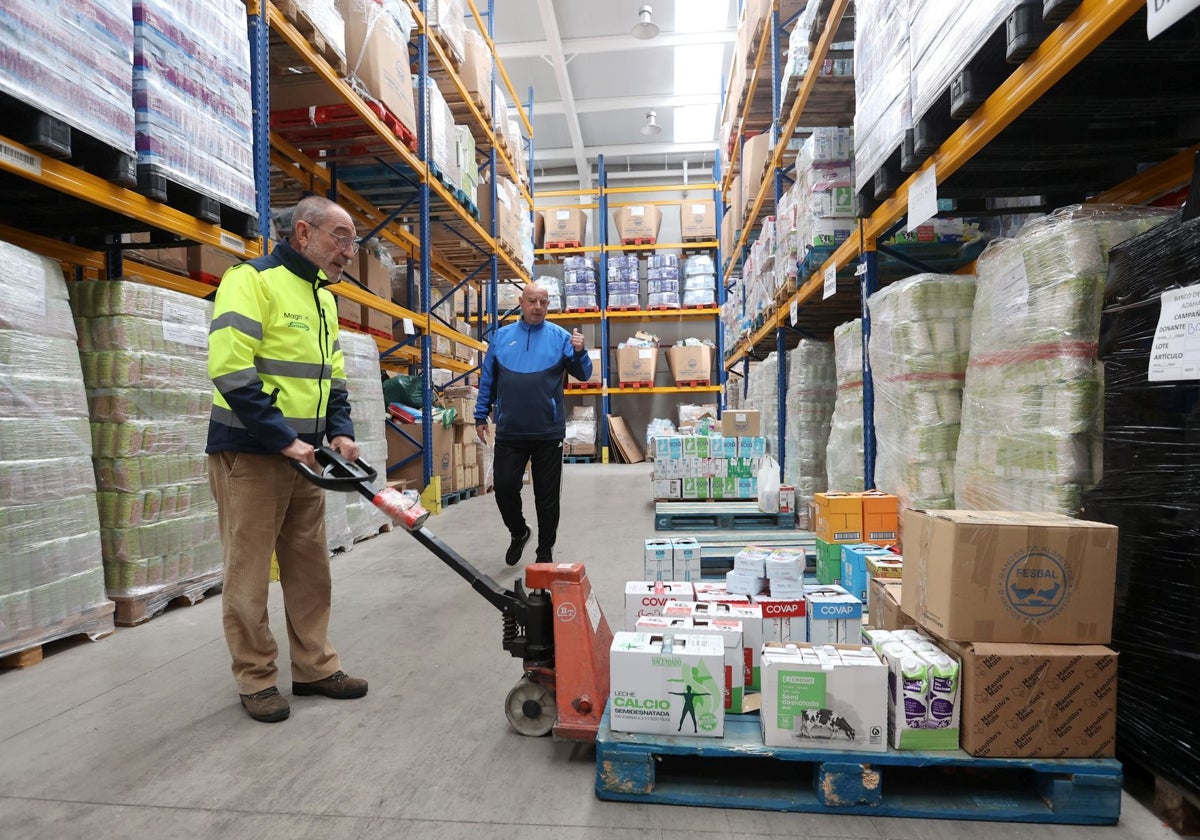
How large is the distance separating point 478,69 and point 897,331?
6.77 meters

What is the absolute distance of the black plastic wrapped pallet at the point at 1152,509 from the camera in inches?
64.1

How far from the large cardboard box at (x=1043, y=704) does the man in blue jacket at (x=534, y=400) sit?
2920 mm

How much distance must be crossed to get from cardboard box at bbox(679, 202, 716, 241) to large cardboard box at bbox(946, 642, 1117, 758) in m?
14.4

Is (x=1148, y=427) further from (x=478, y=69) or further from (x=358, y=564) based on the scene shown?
(x=478, y=69)

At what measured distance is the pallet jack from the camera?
201 cm

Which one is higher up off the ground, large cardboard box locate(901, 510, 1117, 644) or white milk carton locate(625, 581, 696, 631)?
large cardboard box locate(901, 510, 1117, 644)

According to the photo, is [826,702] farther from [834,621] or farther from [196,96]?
[196,96]

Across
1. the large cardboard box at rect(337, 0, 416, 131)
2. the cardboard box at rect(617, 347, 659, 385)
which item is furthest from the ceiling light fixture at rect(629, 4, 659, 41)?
the cardboard box at rect(617, 347, 659, 385)

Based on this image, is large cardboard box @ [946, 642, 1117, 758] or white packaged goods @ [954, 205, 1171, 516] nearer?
large cardboard box @ [946, 642, 1117, 758]

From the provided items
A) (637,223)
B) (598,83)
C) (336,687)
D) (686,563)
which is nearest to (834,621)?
(686,563)

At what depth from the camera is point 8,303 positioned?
272 cm

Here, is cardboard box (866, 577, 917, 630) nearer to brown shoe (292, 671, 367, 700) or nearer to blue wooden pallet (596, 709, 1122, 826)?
blue wooden pallet (596, 709, 1122, 826)

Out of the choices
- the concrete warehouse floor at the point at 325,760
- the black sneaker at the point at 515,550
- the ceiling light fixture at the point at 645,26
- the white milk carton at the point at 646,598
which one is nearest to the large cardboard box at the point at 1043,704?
the concrete warehouse floor at the point at 325,760

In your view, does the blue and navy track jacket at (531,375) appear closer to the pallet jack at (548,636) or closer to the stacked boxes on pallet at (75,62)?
the pallet jack at (548,636)
